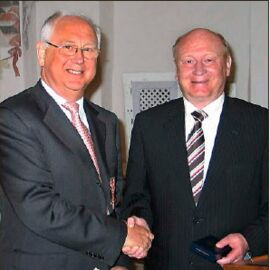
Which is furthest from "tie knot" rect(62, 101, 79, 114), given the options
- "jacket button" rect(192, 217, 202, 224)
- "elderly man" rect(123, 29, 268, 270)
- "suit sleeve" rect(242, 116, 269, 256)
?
"suit sleeve" rect(242, 116, 269, 256)

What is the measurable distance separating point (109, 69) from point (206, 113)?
131cm

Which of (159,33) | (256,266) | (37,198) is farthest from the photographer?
(159,33)

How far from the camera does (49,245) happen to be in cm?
131

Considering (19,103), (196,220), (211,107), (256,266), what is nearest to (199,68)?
(211,107)

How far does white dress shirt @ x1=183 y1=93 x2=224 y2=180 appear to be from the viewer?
4.81 ft

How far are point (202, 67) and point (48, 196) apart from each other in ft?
2.25

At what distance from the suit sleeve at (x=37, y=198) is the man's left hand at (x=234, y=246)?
325 millimetres

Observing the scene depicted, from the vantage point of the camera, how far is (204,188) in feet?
4.62

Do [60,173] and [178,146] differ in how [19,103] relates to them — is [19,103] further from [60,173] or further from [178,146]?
[178,146]

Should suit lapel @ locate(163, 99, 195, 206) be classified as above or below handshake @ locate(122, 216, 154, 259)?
above

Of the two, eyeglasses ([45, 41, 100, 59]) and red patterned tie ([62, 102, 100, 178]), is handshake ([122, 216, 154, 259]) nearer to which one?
red patterned tie ([62, 102, 100, 178])

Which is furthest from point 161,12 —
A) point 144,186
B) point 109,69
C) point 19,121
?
point 19,121

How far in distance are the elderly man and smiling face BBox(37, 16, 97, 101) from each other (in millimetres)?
298

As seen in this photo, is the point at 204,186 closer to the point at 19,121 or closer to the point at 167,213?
the point at 167,213
